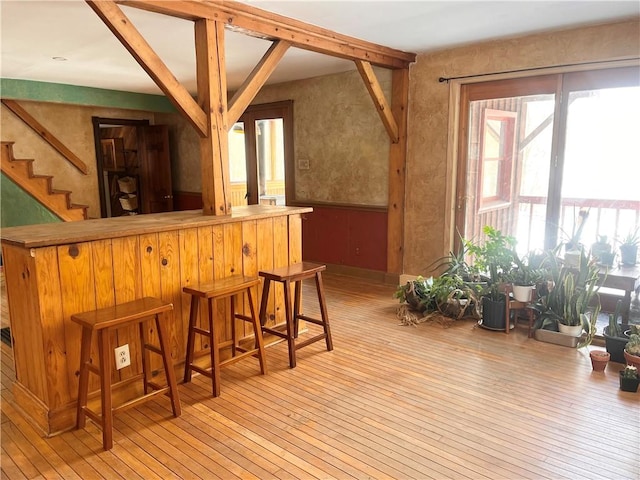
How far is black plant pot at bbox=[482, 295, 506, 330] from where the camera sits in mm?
3725

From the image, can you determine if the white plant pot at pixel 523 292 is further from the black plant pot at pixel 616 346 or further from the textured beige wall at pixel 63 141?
the textured beige wall at pixel 63 141

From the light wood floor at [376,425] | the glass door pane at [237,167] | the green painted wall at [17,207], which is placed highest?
the glass door pane at [237,167]

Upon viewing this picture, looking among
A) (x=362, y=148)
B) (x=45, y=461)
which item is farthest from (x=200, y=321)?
(x=362, y=148)

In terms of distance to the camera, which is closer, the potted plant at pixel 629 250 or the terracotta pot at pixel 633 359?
the terracotta pot at pixel 633 359

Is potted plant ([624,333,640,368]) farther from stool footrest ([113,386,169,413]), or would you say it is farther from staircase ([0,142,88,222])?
staircase ([0,142,88,222])

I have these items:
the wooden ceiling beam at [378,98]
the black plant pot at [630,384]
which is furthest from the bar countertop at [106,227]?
the black plant pot at [630,384]

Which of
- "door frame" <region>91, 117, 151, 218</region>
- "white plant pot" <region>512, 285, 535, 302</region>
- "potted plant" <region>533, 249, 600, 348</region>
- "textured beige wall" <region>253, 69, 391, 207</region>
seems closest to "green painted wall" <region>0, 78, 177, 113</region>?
"door frame" <region>91, 117, 151, 218</region>

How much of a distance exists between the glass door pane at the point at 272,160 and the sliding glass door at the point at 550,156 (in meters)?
3.73

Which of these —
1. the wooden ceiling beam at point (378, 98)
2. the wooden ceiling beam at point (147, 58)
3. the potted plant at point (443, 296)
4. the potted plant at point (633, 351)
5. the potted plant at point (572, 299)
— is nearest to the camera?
the wooden ceiling beam at point (147, 58)

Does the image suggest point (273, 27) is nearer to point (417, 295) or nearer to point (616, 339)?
point (417, 295)

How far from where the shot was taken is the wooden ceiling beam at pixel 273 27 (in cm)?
283

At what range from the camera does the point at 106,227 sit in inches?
103

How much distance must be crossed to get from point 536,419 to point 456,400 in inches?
17.0

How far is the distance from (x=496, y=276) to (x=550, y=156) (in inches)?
50.3
